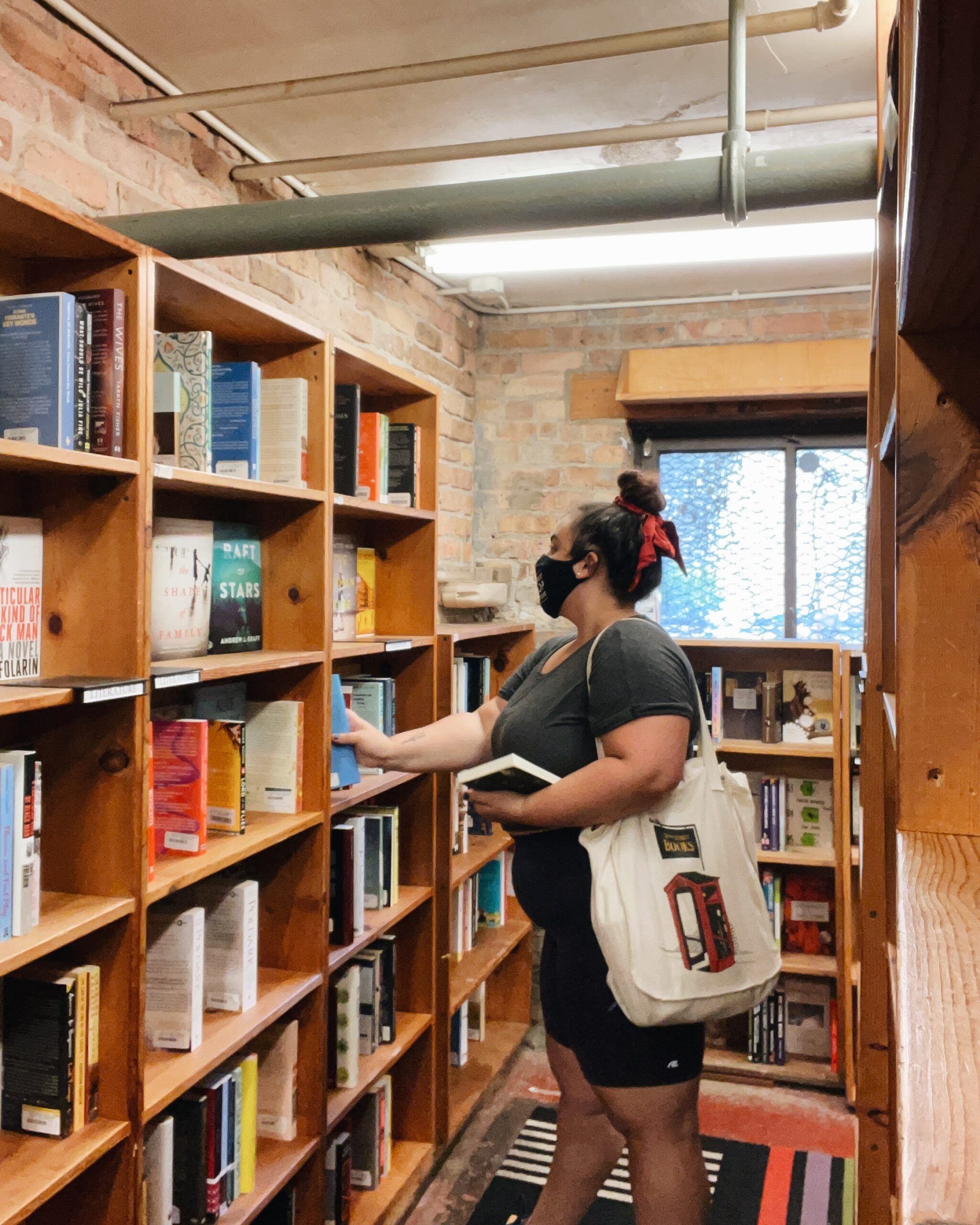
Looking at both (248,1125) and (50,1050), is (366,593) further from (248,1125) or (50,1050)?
(50,1050)

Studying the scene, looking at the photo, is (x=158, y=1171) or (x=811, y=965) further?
(x=811, y=965)

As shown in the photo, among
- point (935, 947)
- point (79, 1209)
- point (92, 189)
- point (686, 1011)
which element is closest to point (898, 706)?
point (935, 947)

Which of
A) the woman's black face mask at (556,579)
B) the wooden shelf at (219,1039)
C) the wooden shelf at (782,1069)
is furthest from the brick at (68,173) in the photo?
the wooden shelf at (782,1069)

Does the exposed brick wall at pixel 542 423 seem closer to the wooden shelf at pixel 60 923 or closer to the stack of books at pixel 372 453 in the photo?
the stack of books at pixel 372 453

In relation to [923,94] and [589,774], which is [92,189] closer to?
[589,774]

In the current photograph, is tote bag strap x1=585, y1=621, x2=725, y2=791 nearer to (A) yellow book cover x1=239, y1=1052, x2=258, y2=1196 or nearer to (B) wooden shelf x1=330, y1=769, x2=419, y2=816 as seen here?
(B) wooden shelf x1=330, y1=769, x2=419, y2=816

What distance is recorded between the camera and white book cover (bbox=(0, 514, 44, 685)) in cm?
141

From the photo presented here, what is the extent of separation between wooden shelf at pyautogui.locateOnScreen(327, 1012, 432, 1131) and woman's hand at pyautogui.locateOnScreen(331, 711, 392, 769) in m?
0.72

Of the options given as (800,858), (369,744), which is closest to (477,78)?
(369,744)

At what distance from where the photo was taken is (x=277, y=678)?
6.81 ft

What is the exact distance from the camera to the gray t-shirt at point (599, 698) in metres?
1.74

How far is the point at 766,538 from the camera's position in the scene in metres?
3.71

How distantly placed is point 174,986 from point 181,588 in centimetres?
68

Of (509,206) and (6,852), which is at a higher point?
(509,206)
